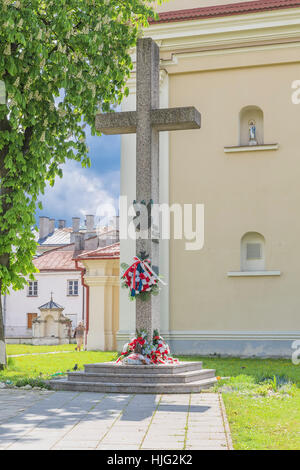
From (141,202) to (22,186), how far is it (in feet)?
13.1

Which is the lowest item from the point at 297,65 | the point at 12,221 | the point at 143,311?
the point at 143,311

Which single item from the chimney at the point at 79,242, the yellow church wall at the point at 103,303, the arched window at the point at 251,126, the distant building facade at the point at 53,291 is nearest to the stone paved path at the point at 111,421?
the arched window at the point at 251,126

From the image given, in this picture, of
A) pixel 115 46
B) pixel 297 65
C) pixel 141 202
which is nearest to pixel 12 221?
Answer: pixel 141 202

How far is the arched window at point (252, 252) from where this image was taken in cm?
1565

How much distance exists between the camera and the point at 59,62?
12633 mm

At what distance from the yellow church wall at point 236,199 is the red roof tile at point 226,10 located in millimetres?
1063

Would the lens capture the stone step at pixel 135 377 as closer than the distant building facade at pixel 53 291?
Yes

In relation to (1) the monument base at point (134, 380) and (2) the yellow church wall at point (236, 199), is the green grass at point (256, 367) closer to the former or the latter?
(2) the yellow church wall at point (236, 199)

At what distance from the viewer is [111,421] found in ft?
20.9

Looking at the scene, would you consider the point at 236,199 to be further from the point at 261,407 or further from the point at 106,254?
the point at 106,254

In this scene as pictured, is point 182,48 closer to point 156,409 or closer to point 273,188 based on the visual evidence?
point 273,188

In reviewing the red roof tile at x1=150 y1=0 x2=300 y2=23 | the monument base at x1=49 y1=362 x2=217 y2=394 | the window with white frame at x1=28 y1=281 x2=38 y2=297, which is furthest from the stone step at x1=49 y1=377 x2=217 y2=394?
the window with white frame at x1=28 y1=281 x2=38 y2=297

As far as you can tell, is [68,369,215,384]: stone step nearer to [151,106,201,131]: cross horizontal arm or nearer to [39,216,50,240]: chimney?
[151,106,201,131]: cross horizontal arm

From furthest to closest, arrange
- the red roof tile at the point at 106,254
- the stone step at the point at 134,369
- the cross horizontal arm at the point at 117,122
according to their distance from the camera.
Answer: the red roof tile at the point at 106,254 < the cross horizontal arm at the point at 117,122 < the stone step at the point at 134,369
